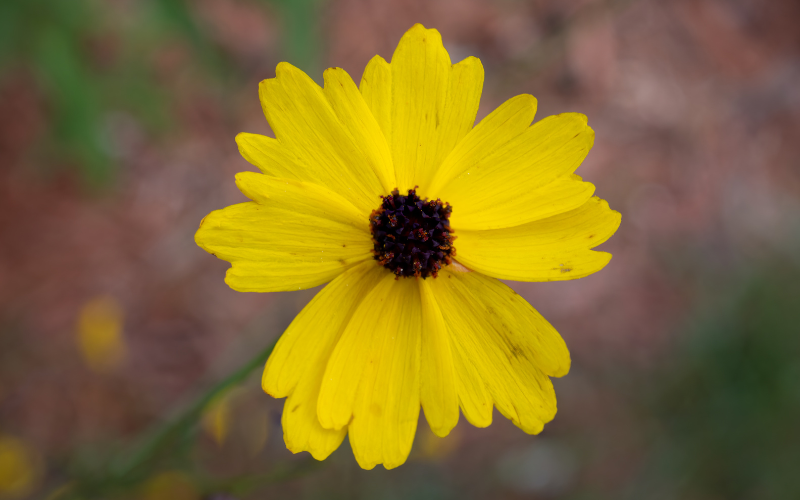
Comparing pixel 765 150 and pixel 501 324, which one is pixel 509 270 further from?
pixel 765 150

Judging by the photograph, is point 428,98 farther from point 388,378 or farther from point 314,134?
point 388,378

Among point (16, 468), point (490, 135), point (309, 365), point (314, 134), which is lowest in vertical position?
point (16, 468)

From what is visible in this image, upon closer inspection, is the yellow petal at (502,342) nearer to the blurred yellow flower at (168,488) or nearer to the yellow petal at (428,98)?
the yellow petal at (428,98)

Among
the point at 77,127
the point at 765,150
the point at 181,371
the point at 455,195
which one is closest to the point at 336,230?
the point at 455,195

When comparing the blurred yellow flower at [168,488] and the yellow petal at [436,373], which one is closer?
the yellow petal at [436,373]

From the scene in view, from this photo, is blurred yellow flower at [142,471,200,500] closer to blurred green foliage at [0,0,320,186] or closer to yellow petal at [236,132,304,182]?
yellow petal at [236,132,304,182]

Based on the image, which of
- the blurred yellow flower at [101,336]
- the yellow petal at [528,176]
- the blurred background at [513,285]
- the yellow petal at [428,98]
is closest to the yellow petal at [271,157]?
the yellow petal at [428,98]

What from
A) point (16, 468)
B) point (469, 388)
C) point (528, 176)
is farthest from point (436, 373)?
point (16, 468)

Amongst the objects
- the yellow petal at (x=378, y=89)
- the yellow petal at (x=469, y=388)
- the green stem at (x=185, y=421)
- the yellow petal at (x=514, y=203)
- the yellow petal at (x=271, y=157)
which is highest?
the yellow petal at (x=378, y=89)
